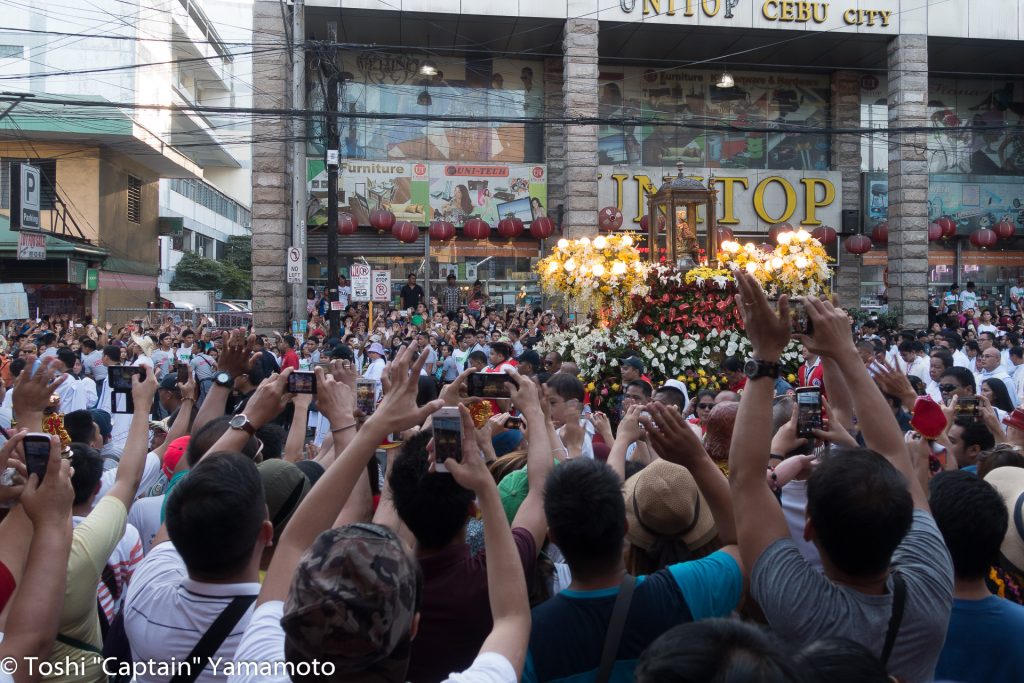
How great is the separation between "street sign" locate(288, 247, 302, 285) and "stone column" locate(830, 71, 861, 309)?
16552 millimetres

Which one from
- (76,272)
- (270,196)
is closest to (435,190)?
(270,196)

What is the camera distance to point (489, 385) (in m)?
3.56

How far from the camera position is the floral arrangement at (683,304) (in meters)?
10.9

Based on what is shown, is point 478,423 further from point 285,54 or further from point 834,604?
point 285,54

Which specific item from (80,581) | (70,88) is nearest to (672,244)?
(80,581)

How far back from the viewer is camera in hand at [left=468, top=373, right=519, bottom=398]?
3.53 metres

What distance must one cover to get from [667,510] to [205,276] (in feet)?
148

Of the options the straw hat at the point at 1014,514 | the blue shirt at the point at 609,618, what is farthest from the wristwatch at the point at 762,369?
the straw hat at the point at 1014,514

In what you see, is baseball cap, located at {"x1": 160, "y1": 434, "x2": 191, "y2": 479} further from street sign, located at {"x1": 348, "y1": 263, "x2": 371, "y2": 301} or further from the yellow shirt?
street sign, located at {"x1": 348, "y1": 263, "x2": 371, "y2": 301}

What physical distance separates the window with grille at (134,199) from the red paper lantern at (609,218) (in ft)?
59.9

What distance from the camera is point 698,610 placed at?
107 inches

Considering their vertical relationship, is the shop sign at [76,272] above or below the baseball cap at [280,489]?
above

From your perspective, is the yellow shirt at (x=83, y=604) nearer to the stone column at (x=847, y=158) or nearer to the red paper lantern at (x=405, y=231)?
the red paper lantern at (x=405, y=231)

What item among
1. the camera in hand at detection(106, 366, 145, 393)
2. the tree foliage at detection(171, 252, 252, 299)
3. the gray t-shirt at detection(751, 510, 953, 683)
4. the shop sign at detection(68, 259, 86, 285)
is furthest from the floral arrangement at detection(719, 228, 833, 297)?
the tree foliage at detection(171, 252, 252, 299)
